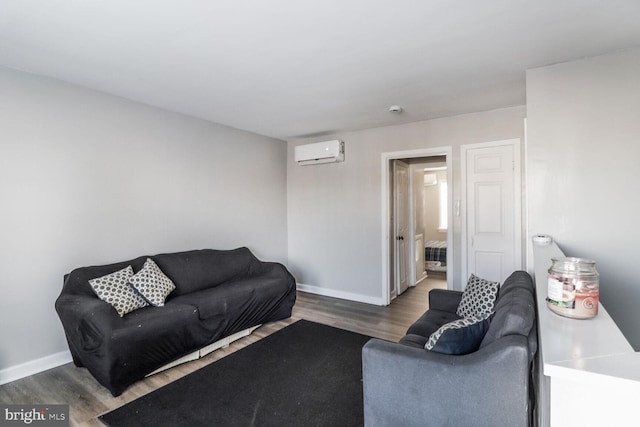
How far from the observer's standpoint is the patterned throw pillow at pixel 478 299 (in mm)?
2357

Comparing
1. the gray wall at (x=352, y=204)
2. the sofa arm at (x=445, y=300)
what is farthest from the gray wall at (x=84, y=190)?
the sofa arm at (x=445, y=300)

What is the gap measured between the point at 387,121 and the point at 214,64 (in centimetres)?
234

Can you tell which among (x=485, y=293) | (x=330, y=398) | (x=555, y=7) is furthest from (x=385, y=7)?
(x=330, y=398)

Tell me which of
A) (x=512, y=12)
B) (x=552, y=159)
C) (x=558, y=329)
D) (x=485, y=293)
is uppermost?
(x=512, y=12)

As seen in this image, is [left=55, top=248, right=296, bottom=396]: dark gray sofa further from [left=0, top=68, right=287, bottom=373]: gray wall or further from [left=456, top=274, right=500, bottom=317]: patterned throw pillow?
[left=456, top=274, right=500, bottom=317]: patterned throw pillow

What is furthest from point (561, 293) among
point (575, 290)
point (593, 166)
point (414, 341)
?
point (593, 166)

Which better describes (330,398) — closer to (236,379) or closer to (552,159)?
(236,379)

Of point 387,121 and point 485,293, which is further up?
point 387,121

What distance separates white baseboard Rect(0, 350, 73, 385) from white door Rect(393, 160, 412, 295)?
3.96 meters

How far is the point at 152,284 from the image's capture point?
112 inches

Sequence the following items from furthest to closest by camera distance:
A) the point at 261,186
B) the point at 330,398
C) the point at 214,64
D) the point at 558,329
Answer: the point at 261,186, the point at 214,64, the point at 330,398, the point at 558,329

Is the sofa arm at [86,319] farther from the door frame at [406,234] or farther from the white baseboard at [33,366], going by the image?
the door frame at [406,234]

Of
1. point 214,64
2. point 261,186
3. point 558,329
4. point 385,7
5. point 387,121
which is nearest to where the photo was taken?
point 558,329

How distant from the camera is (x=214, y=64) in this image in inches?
95.3
